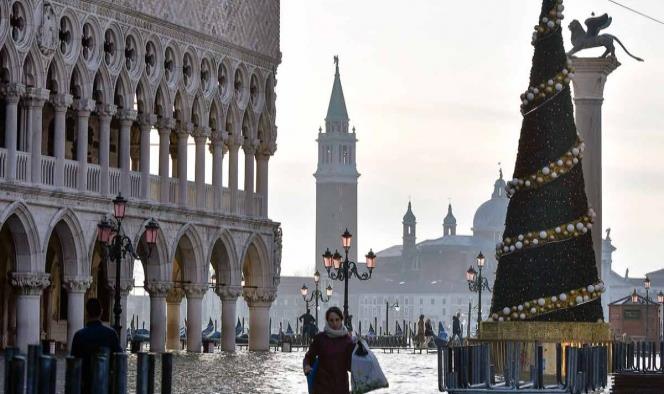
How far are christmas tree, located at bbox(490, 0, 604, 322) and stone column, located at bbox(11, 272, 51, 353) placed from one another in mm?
18582

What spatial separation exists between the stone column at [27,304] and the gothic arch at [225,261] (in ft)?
34.4

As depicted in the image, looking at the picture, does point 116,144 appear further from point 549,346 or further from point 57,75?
point 549,346

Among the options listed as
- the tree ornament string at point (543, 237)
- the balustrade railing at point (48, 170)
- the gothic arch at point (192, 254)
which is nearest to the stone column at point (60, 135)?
the balustrade railing at point (48, 170)

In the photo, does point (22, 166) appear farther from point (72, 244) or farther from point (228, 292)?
point (228, 292)

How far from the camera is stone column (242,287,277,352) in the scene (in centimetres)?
6091

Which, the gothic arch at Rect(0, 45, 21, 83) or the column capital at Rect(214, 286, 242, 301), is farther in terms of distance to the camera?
the column capital at Rect(214, 286, 242, 301)

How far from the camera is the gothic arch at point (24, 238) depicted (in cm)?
4756

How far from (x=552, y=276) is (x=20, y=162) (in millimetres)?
19550

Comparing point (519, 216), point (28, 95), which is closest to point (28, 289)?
point (28, 95)

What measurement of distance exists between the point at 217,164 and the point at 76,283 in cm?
951

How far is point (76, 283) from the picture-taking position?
50000mm

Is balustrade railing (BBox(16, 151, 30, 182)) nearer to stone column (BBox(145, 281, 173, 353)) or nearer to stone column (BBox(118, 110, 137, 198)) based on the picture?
stone column (BBox(118, 110, 137, 198))

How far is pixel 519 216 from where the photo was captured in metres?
31.2

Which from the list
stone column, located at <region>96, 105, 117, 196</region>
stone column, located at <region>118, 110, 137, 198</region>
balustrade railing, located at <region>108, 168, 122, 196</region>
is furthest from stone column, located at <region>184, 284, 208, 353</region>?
stone column, located at <region>96, 105, 117, 196</region>
